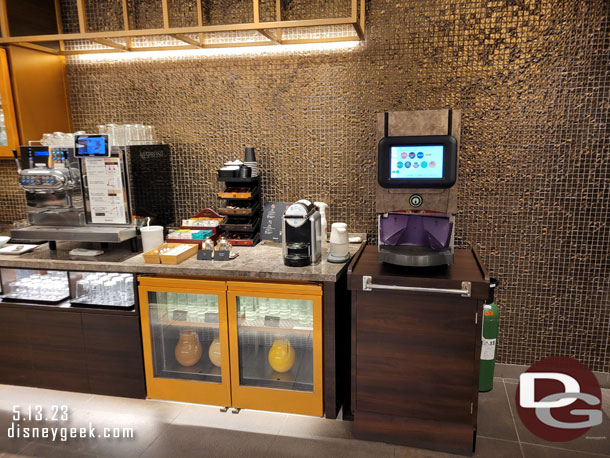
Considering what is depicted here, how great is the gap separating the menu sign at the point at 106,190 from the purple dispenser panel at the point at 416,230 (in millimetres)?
1691

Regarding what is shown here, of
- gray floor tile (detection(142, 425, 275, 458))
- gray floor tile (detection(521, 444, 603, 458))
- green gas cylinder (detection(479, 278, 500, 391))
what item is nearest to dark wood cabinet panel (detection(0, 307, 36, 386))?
gray floor tile (detection(142, 425, 275, 458))

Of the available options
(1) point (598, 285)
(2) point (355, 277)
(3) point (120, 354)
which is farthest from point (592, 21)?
(3) point (120, 354)

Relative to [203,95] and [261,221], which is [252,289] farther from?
[203,95]

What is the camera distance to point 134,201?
317 cm

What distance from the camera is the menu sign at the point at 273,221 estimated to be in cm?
336

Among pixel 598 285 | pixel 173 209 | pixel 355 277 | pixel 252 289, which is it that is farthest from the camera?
pixel 173 209

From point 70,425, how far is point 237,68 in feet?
8.66

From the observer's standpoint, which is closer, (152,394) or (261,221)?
(152,394)

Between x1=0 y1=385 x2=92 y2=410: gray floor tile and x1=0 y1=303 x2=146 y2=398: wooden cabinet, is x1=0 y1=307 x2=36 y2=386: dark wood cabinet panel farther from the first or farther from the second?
x1=0 y1=385 x2=92 y2=410: gray floor tile

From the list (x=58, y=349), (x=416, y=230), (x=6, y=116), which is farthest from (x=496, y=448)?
(x=6, y=116)

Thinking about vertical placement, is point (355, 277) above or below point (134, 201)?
below

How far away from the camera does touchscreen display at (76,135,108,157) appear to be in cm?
304

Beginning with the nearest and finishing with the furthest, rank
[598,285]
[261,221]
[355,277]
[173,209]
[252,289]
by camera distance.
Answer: [355,277]
[252,289]
[598,285]
[261,221]
[173,209]

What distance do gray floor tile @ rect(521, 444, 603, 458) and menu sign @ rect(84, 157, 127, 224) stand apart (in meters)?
2.81
